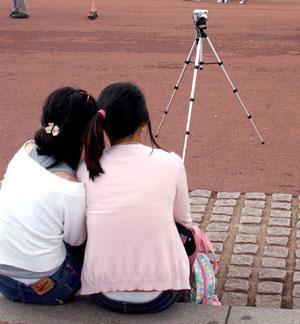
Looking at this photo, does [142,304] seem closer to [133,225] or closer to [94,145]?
[133,225]

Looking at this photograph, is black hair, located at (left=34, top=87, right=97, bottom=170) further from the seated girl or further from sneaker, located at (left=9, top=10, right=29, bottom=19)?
sneaker, located at (left=9, top=10, right=29, bottom=19)

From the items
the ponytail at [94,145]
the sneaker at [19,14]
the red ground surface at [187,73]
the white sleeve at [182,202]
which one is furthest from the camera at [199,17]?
the sneaker at [19,14]

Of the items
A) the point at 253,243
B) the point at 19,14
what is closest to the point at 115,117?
the point at 253,243

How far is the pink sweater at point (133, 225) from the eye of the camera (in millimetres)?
3818

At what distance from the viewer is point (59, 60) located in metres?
12.5

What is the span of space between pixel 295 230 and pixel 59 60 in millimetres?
7495

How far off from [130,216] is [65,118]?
0.56 m

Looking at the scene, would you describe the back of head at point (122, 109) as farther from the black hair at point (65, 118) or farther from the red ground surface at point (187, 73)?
the red ground surface at point (187, 73)

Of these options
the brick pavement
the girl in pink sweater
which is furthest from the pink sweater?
the brick pavement

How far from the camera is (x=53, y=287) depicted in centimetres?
393

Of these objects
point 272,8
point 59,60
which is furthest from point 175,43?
point 272,8

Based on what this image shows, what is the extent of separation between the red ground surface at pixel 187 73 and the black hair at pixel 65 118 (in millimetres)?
2955

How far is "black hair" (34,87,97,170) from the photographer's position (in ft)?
12.6

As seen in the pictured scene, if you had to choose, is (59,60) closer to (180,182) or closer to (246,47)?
(246,47)
